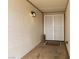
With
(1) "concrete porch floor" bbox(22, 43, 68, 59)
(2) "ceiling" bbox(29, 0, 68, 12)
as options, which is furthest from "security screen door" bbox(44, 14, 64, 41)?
(1) "concrete porch floor" bbox(22, 43, 68, 59)

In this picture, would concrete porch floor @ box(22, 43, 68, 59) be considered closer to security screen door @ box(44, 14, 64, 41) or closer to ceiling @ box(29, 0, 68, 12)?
ceiling @ box(29, 0, 68, 12)

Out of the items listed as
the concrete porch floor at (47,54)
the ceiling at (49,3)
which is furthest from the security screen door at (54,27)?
the concrete porch floor at (47,54)

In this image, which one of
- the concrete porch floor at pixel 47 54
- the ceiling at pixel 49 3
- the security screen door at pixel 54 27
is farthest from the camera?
the security screen door at pixel 54 27

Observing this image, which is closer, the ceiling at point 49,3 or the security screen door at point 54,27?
the ceiling at point 49,3

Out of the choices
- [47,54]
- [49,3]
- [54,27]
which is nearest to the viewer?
[47,54]

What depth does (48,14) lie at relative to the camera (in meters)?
8.46

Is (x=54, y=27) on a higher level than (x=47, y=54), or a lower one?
higher

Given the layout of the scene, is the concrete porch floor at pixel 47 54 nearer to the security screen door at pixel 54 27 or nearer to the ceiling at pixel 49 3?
the ceiling at pixel 49 3

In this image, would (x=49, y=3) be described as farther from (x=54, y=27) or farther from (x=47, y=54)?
(x=54, y=27)

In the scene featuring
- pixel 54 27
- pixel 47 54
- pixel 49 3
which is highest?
pixel 49 3

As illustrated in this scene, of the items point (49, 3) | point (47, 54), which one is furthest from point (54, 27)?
point (47, 54)
